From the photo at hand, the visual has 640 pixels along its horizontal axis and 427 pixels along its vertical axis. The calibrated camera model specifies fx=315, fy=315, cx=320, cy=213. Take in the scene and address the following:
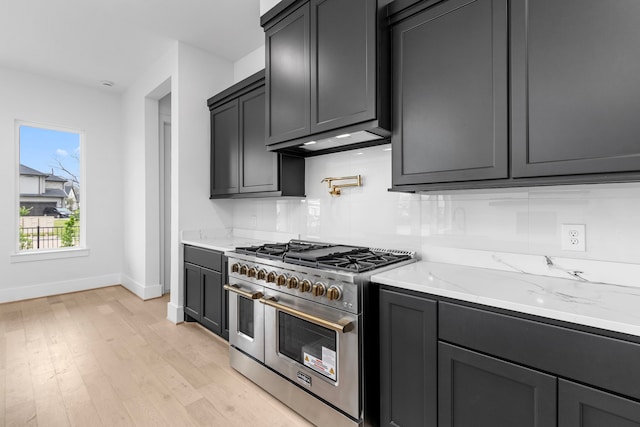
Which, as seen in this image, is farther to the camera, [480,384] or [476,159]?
[476,159]

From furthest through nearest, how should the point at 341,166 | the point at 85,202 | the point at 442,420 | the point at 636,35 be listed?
the point at 85,202 < the point at 341,166 < the point at 442,420 < the point at 636,35

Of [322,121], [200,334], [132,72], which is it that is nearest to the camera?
[322,121]

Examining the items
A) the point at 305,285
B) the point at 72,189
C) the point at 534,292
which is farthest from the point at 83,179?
the point at 534,292

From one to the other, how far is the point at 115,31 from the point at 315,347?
3623mm

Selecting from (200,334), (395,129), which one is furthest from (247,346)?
(395,129)

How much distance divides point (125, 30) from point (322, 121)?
262 centimetres

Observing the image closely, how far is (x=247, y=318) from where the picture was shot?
2.30m

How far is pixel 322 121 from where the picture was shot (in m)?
2.04

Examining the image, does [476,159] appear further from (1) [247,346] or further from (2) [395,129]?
(1) [247,346]

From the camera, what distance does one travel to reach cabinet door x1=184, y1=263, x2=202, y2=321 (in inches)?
122

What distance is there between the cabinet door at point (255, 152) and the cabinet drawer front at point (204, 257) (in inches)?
26.7

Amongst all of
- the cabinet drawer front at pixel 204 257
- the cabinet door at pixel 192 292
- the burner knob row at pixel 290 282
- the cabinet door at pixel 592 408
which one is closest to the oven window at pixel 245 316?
the burner knob row at pixel 290 282

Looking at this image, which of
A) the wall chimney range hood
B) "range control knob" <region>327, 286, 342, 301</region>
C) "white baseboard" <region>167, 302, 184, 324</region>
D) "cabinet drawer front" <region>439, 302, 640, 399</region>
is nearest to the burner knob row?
"range control knob" <region>327, 286, 342, 301</region>

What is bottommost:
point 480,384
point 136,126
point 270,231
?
point 480,384
